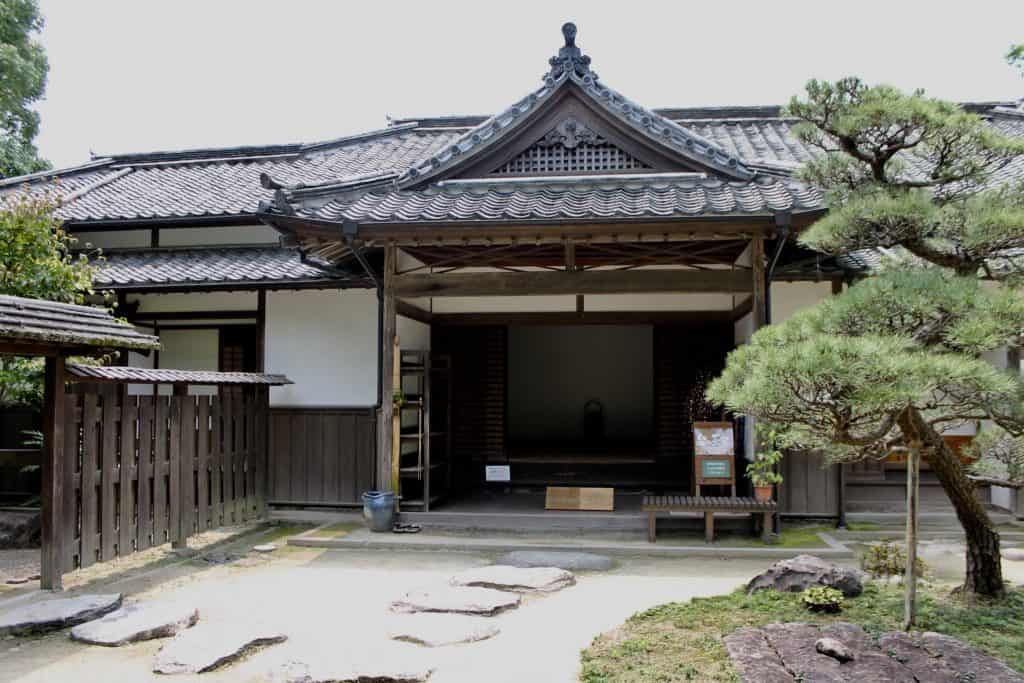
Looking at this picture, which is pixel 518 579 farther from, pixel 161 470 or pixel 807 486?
pixel 807 486

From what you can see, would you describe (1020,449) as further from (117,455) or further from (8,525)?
(8,525)

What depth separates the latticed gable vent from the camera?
9539 millimetres

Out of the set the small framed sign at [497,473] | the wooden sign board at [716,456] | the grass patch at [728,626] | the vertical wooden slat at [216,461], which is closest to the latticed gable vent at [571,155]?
the wooden sign board at [716,456]

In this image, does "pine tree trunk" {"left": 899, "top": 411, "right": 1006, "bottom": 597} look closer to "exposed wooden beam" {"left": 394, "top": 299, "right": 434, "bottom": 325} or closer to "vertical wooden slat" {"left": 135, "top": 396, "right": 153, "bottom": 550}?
"exposed wooden beam" {"left": 394, "top": 299, "right": 434, "bottom": 325}

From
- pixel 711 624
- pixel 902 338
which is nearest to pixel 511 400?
pixel 711 624

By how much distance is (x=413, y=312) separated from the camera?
10.1m

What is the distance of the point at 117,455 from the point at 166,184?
7.83m

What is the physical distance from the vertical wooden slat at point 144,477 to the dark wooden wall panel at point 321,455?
106 inches

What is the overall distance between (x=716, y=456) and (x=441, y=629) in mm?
4523

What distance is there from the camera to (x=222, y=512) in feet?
28.9

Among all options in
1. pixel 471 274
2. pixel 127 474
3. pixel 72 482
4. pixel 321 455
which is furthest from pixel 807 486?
pixel 72 482

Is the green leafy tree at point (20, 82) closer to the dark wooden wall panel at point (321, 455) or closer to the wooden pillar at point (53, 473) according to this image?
the dark wooden wall panel at point (321, 455)

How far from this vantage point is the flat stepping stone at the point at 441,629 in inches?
205

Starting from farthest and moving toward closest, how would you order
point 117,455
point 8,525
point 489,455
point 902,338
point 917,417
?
point 489,455 → point 8,525 → point 117,455 → point 917,417 → point 902,338
